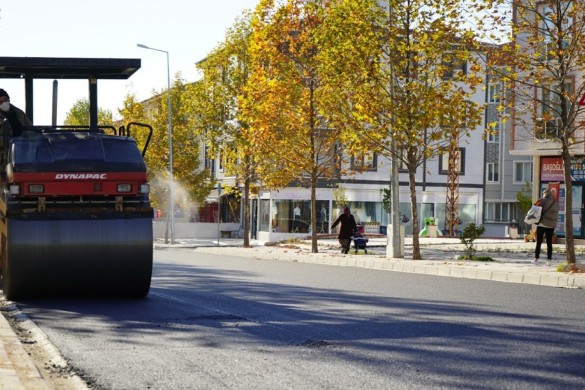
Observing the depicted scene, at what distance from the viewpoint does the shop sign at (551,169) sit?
137 feet

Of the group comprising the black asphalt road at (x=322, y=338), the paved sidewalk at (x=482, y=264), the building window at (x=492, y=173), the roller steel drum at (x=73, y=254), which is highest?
the building window at (x=492, y=173)

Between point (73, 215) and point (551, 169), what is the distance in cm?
3195

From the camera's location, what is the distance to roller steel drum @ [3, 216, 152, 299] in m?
12.8

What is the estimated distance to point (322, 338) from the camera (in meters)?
9.81

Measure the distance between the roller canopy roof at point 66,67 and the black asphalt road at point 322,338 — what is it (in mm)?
3174

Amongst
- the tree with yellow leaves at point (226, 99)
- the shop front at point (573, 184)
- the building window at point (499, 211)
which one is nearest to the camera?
the shop front at point (573, 184)

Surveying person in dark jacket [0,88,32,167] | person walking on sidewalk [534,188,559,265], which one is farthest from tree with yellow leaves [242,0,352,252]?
person in dark jacket [0,88,32,167]

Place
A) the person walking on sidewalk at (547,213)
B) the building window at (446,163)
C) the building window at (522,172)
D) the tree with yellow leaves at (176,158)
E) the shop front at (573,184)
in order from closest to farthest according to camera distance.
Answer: the person walking on sidewalk at (547,213) < the shop front at (573,184) < the tree with yellow leaves at (176,158) < the building window at (446,163) < the building window at (522,172)

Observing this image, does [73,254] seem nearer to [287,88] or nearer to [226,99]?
[287,88]

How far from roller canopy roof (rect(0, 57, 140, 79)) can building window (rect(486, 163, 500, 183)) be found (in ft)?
218

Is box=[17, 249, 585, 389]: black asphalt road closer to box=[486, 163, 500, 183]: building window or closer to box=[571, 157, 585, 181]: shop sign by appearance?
box=[571, 157, 585, 181]: shop sign

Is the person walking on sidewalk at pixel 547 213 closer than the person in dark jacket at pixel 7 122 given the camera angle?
No

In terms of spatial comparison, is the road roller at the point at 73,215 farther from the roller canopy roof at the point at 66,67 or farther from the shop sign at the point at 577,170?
the shop sign at the point at 577,170

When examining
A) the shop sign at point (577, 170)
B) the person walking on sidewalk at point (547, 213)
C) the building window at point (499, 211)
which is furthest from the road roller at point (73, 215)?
the building window at point (499, 211)
